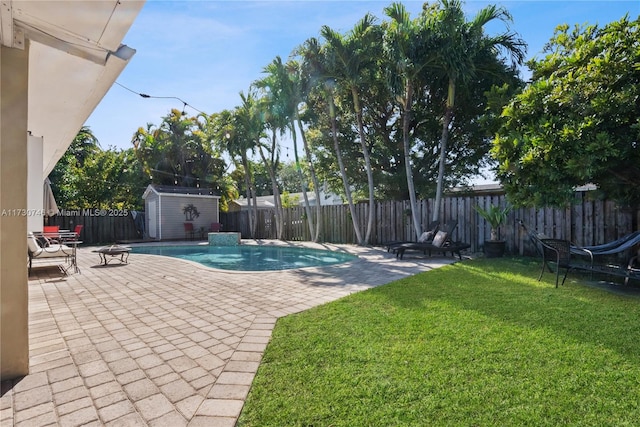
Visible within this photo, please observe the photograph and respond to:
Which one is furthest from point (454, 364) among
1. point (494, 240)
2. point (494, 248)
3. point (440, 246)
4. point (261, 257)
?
point (261, 257)

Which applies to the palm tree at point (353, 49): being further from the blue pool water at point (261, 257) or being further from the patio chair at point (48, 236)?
the patio chair at point (48, 236)

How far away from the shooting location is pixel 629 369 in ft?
7.61

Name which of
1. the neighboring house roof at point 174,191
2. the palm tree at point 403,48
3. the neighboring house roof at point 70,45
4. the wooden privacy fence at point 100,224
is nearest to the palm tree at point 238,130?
the neighboring house roof at point 174,191

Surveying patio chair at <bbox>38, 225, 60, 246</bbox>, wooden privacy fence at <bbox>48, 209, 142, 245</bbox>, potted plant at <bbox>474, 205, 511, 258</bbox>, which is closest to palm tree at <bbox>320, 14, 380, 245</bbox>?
potted plant at <bbox>474, 205, 511, 258</bbox>

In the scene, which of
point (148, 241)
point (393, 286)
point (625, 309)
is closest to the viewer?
point (625, 309)

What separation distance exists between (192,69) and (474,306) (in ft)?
34.6

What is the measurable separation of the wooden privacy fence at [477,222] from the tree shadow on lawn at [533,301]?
2170 mm

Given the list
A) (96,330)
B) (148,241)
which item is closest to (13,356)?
(96,330)

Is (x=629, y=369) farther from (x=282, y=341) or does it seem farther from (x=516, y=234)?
(x=516, y=234)

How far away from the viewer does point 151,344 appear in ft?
9.82

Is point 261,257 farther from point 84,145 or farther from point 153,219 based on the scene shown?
point 84,145

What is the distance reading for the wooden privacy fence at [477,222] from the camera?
298 inches

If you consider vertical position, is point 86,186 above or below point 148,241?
above

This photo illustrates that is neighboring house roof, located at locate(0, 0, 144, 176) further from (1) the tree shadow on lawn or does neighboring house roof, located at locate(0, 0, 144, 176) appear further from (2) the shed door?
(2) the shed door
